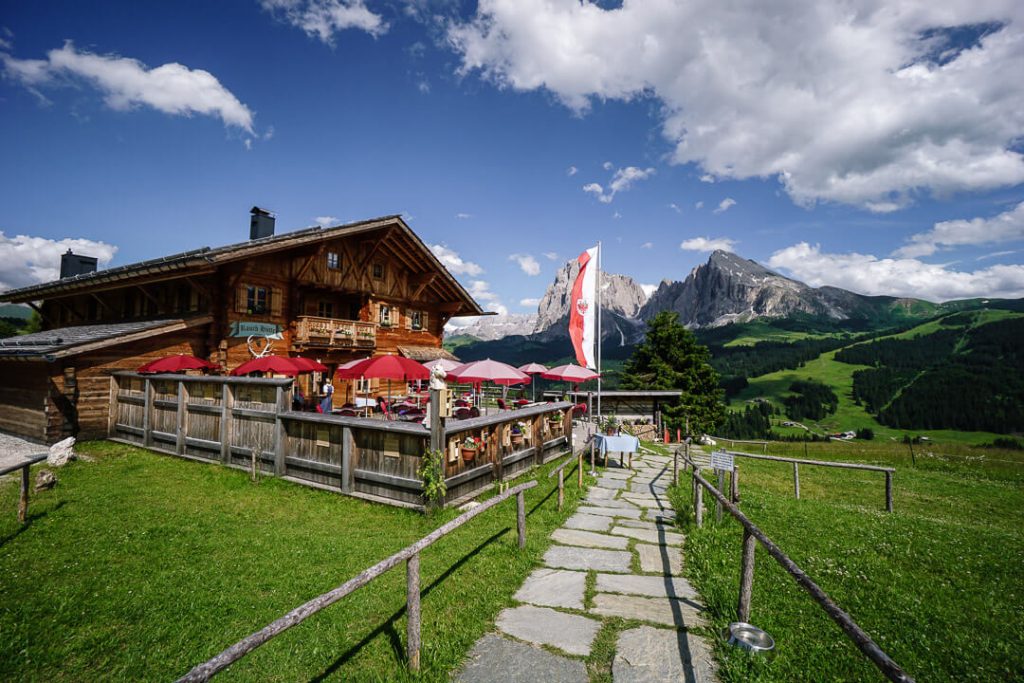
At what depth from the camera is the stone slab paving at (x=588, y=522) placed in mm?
7541

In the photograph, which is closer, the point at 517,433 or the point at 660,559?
the point at 660,559

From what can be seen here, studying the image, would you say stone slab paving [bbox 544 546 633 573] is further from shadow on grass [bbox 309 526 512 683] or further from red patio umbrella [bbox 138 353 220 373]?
red patio umbrella [bbox 138 353 220 373]

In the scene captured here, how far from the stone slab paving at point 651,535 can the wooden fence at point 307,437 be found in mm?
3158

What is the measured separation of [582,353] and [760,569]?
9357 mm

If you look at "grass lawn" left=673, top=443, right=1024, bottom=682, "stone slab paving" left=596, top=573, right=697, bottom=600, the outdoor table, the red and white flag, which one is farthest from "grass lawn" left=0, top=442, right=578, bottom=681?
the red and white flag

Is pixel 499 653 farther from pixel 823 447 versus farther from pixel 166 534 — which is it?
pixel 823 447

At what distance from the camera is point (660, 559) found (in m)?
6.19

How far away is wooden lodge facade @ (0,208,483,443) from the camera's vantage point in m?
12.9

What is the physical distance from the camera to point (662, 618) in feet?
14.8

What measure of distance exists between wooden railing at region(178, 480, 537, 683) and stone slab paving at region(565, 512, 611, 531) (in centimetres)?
245

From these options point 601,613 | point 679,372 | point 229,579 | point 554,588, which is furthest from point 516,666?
point 679,372

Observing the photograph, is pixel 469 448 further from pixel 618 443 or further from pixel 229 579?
pixel 618 443

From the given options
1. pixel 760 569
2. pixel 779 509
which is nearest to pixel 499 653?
pixel 760 569

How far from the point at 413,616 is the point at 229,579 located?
10.5 feet
